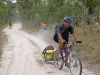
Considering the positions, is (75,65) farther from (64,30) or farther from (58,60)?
(58,60)

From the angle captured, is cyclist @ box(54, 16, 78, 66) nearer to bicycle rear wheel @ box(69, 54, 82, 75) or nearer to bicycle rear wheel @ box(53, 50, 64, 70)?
bicycle rear wheel @ box(53, 50, 64, 70)

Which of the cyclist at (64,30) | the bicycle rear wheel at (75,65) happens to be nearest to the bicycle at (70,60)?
the bicycle rear wheel at (75,65)

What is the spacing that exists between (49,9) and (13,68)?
17282mm

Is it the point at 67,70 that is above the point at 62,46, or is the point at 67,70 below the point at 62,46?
below

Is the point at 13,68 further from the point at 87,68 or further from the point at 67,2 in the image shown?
the point at 67,2

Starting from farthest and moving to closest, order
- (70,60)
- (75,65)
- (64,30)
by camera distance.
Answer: (64,30) < (70,60) < (75,65)

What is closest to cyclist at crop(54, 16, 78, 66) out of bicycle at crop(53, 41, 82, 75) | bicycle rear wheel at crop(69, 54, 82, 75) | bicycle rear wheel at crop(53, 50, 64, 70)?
bicycle at crop(53, 41, 82, 75)

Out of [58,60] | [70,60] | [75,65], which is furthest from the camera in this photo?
[58,60]

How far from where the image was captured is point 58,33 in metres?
7.32

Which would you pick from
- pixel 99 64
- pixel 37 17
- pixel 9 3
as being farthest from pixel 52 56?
pixel 9 3

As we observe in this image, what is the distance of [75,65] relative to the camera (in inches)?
264

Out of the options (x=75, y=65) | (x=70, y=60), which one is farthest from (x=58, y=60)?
(x=75, y=65)

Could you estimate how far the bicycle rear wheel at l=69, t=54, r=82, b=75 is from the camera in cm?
647

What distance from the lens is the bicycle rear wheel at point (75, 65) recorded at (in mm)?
6474
